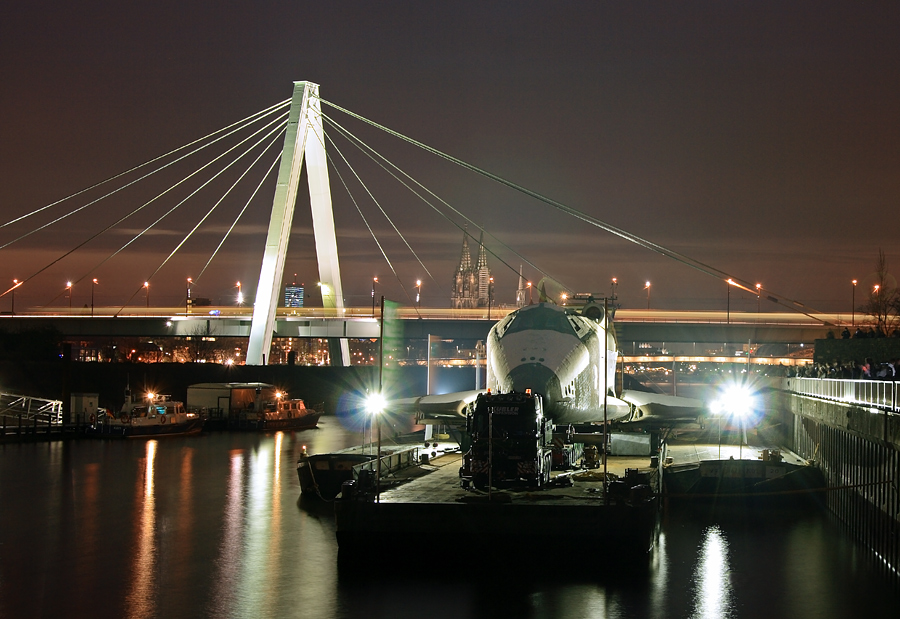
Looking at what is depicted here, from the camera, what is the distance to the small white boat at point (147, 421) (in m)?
70.0

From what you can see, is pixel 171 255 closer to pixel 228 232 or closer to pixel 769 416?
pixel 228 232

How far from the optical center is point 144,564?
29.8 metres

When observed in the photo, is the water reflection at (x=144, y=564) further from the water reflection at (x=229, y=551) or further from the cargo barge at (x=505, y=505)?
the cargo barge at (x=505, y=505)

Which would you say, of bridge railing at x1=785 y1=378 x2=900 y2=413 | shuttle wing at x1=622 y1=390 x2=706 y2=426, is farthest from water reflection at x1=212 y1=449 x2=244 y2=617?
bridge railing at x1=785 y1=378 x2=900 y2=413

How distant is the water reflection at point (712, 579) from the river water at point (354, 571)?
6 cm

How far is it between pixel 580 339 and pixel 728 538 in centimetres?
865

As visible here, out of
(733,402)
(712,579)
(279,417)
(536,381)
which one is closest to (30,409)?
(279,417)

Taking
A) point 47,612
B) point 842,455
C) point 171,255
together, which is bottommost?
point 47,612

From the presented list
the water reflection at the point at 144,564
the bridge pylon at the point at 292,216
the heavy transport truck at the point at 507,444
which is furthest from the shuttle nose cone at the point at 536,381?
the bridge pylon at the point at 292,216

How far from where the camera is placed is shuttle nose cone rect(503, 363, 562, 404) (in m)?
33.9

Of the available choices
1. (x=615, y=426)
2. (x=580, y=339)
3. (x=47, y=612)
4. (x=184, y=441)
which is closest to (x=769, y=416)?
(x=615, y=426)

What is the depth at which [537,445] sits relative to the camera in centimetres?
2998

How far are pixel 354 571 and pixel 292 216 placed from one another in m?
50.4

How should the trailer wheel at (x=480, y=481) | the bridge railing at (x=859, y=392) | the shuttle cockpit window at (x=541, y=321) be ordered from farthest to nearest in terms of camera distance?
the shuttle cockpit window at (x=541, y=321) < the trailer wheel at (x=480, y=481) < the bridge railing at (x=859, y=392)
